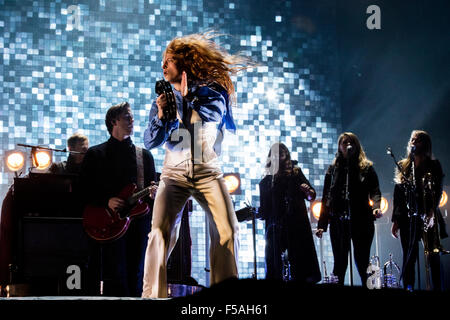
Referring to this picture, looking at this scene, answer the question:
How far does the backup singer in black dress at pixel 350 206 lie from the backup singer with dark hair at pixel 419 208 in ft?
1.30

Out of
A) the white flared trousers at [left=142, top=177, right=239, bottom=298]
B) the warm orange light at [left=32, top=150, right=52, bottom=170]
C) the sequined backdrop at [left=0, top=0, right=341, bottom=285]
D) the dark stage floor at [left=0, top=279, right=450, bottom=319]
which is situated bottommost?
the dark stage floor at [left=0, top=279, right=450, bottom=319]

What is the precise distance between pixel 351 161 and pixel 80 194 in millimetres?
2866

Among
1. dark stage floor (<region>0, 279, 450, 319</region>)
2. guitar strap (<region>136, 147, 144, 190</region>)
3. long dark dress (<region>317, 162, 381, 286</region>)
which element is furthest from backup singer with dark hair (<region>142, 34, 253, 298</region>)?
long dark dress (<region>317, 162, 381, 286</region>)

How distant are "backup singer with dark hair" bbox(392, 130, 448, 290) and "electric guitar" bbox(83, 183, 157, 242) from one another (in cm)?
284

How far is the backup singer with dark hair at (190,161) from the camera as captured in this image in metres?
3.76

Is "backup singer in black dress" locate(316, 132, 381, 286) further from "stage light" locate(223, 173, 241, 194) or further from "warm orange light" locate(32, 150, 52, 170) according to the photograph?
"warm orange light" locate(32, 150, 52, 170)

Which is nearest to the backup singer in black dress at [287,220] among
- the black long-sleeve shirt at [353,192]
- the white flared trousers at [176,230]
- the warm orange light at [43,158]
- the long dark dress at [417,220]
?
the black long-sleeve shirt at [353,192]

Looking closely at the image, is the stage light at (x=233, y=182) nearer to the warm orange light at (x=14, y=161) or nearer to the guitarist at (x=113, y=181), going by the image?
the guitarist at (x=113, y=181)

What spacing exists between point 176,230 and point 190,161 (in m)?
0.46

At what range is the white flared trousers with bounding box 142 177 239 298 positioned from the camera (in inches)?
147

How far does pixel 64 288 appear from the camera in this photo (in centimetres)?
568
